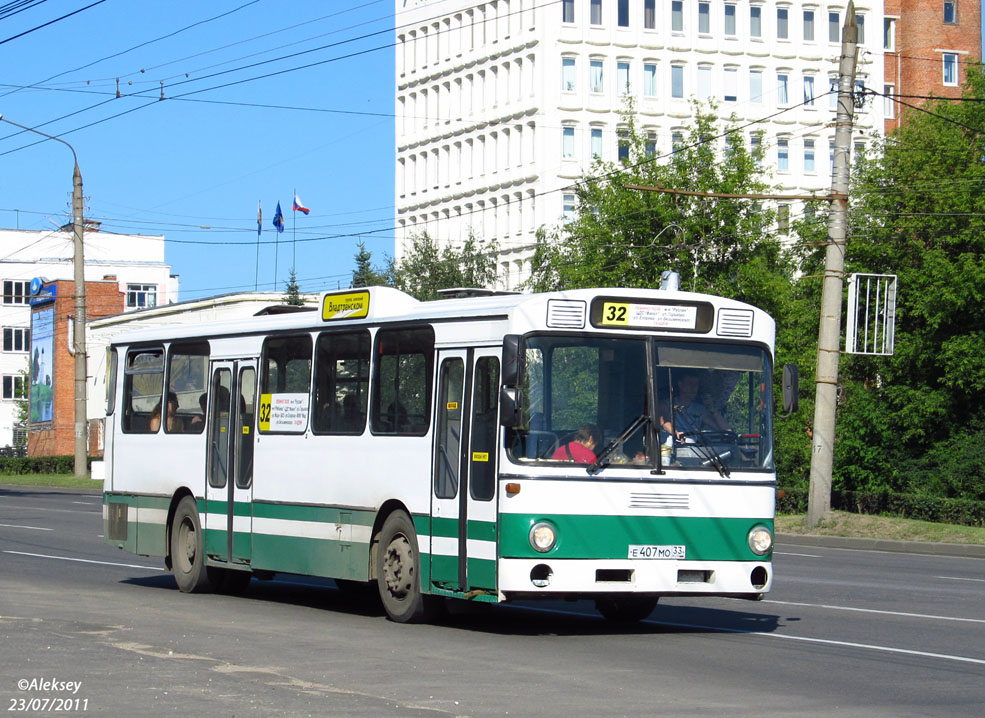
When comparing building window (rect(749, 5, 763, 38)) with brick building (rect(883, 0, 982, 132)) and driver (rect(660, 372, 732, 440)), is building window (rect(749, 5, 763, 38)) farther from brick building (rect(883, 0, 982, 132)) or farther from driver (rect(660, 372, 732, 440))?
driver (rect(660, 372, 732, 440))

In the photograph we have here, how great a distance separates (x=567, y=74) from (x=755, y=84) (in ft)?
40.0

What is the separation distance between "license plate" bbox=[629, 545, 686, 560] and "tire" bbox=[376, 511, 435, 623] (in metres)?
1.91

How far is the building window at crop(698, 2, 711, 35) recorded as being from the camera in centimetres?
9325

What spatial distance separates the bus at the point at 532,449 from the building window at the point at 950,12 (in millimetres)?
88510

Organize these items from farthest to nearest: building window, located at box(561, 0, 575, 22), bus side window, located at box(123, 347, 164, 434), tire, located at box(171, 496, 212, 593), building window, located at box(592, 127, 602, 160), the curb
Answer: building window, located at box(592, 127, 602, 160) < building window, located at box(561, 0, 575, 22) < the curb < bus side window, located at box(123, 347, 164, 434) < tire, located at box(171, 496, 212, 593)

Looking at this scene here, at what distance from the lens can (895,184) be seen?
158 ft

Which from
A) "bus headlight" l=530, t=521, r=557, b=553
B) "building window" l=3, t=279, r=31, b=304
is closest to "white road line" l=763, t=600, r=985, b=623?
"bus headlight" l=530, t=521, r=557, b=553

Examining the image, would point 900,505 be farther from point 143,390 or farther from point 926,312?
point 143,390

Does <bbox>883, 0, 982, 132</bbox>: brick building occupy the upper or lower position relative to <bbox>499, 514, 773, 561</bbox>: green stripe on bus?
upper

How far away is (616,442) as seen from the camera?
13.2 meters

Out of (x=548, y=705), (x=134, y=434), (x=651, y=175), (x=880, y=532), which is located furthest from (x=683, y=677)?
(x=651, y=175)

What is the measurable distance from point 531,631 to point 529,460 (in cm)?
173

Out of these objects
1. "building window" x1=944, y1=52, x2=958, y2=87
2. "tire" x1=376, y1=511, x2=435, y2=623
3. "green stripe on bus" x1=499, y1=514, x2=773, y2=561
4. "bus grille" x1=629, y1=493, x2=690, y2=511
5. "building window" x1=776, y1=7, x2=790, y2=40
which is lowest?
"tire" x1=376, y1=511, x2=435, y2=623

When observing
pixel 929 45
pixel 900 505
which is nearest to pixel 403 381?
pixel 900 505
